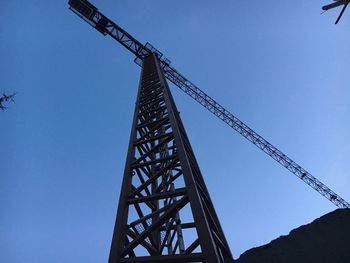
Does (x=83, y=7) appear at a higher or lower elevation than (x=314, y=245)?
higher

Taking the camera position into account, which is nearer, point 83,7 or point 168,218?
point 168,218

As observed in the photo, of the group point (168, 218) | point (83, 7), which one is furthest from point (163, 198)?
point (83, 7)

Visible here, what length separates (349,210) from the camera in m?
3.12

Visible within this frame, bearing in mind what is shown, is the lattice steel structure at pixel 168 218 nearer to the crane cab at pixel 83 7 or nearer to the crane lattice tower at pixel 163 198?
the crane lattice tower at pixel 163 198

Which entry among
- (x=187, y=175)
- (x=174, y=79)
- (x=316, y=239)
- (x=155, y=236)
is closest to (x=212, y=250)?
(x=316, y=239)

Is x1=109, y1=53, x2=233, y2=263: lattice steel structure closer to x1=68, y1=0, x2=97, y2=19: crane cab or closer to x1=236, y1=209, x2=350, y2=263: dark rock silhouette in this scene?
x1=236, y1=209, x2=350, y2=263: dark rock silhouette

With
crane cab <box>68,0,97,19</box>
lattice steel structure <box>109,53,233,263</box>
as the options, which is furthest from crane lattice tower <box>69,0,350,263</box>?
crane cab <box>68,0,97,19</box>

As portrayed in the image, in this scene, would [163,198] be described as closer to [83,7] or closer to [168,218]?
[168,218]

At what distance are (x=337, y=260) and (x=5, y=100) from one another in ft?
29.5

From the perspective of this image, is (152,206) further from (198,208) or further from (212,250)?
(212,250)

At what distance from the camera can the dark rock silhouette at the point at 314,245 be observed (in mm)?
2557

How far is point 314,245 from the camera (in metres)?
2.73

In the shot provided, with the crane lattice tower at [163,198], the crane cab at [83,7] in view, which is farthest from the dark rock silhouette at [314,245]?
the crane cab at [83,7]

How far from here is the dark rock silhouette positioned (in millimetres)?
2557
